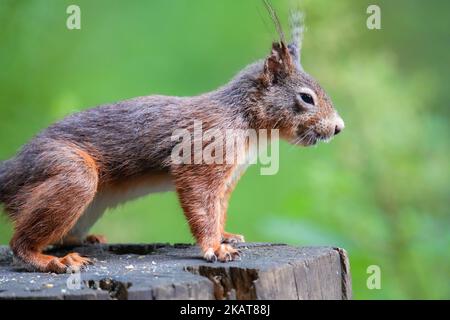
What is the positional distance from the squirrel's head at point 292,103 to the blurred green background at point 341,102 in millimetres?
376

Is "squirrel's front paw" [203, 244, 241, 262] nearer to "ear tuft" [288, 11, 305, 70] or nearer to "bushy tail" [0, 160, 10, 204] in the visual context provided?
"bushy tail" [0, 160, 10, 204]

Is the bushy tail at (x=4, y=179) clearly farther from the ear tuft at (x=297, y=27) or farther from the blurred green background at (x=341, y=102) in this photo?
the ear tuft at (x=297, y=27)

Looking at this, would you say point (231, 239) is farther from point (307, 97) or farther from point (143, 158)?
point (307, 97)

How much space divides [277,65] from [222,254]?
1.68 meters

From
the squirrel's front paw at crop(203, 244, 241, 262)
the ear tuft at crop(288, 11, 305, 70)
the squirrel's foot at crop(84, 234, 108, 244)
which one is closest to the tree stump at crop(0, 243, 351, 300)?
the squirrel's front paw at crop(203, 244, 241, 262)

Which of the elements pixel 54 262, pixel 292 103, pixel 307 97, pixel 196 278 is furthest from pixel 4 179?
pixel 307 97

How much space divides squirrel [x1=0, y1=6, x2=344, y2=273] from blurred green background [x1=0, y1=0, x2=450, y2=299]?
0.49 metres

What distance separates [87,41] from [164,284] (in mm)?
4670

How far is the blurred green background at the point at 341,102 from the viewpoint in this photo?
268 inches

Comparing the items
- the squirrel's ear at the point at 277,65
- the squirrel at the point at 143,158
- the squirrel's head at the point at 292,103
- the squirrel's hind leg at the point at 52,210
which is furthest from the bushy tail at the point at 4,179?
the squirrel's ear at the point at 277,65

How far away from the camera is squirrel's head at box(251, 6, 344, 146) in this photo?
6.17 m

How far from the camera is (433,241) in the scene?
7.03m

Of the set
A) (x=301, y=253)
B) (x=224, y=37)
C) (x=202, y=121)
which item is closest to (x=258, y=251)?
(x=301, y=253)
